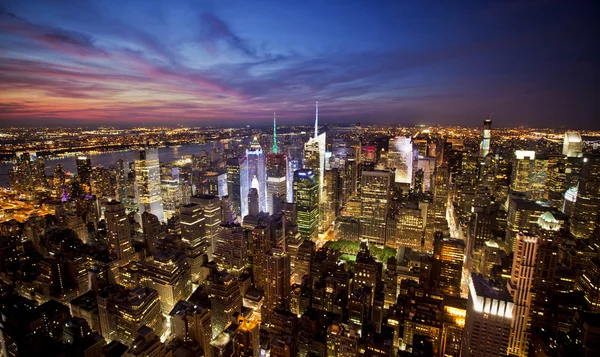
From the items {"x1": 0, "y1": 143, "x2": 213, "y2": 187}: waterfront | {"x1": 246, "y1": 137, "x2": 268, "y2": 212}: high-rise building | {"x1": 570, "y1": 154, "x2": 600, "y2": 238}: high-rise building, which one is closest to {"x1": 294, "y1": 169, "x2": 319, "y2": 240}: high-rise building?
{"x1": 246, "y1": 137, "x2": 268, "y2": 212}: high-rise building

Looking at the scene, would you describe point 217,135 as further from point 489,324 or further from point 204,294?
point 489,324

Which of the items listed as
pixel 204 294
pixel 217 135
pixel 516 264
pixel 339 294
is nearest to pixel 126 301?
pixel 204 294

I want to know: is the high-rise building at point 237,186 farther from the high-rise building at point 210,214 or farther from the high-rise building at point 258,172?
the high-rise building at point 210,214

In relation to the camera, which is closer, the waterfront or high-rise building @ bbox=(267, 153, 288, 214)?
high-rise building @ bbox=(267, 153, 288, 214)

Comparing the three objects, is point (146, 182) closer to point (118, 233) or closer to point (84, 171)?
point (84, 171)

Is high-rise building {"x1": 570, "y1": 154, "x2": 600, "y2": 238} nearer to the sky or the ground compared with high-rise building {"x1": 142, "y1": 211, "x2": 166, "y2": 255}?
nearer to the sky

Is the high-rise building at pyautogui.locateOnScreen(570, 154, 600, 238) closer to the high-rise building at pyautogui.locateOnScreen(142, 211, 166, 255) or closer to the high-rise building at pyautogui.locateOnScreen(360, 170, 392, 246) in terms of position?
the high-rise building at pyautogui.locateOnScreen(360, 170, 392, 246)

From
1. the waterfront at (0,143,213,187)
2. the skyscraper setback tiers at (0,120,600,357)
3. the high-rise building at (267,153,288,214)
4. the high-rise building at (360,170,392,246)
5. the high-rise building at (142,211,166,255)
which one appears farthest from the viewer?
the waterfront at (0,143,213,187)
